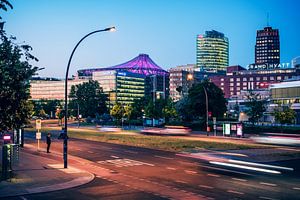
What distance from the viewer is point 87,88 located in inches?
5458

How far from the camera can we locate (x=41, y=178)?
21.0 metres

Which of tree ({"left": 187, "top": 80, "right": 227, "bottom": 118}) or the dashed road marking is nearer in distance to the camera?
the dashed road marking

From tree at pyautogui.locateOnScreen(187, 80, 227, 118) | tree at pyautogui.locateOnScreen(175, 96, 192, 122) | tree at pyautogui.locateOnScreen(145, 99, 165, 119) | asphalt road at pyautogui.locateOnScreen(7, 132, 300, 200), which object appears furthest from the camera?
tree at pyautogui.locateOnScreen(145, 99, 165, 119)

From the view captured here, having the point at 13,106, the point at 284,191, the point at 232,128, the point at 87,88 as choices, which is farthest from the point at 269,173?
the point at 87,88

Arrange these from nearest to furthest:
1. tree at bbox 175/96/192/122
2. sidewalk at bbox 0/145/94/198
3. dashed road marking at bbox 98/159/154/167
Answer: sidewalk at bbox 0/145/94/198 → dashed road marking at bbox 98/159/154/167 → tree at bbox 175/96/192/122

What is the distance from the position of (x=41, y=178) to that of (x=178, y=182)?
7.52 metres

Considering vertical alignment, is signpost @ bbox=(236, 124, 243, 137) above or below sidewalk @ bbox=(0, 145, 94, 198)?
above

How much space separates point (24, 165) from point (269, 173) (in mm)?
16168

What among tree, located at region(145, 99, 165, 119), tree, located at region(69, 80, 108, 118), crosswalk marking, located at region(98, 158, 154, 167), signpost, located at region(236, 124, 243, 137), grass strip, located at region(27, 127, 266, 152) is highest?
tree, located at region(69, 80, 108, 118)

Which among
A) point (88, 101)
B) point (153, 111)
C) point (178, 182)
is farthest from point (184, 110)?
point (178, 182)

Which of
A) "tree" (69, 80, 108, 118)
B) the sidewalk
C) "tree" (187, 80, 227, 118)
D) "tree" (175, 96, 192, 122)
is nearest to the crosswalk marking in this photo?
the sidewalk

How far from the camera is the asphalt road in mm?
16891

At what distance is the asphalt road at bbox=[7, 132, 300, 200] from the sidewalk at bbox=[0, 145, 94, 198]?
0.82 m

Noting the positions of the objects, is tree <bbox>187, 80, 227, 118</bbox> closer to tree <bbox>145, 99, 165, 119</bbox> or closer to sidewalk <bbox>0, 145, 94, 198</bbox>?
tree <bbox>145, 99, 165, 119</bbox>
